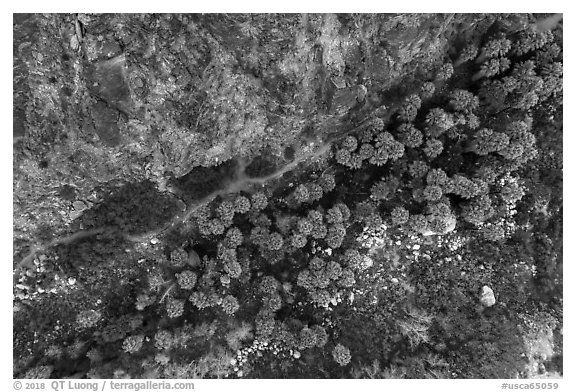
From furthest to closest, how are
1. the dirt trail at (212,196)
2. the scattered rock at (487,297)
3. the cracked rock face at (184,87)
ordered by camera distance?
the scattered rock at (487,297) → the dirt trail at (212,196) → the cracked rock face at (184,87)

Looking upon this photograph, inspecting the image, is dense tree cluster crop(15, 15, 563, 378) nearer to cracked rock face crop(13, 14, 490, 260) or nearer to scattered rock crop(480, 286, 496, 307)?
scattered rock crop(480, 286, 496, 307)

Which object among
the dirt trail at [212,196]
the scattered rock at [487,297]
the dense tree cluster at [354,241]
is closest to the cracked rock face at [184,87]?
the dense tree cluster at [354,241]

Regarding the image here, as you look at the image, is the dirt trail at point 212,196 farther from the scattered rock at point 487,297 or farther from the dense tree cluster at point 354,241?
the scattered rock at point 487,297

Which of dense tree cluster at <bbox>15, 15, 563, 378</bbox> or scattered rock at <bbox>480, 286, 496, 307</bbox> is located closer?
dense tree cluster at <bbox>15, 15, 563, 378</bbox>

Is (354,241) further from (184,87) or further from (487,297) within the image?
(184,87)

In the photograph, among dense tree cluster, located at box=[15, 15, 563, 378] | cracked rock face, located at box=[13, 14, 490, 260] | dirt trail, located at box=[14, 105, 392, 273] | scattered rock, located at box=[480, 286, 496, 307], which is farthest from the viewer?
scattered rock, located at box=[480, 286, 496, 307]

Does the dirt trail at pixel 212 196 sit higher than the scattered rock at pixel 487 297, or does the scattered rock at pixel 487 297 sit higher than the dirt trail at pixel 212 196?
the dirt trail at pixel 212 196

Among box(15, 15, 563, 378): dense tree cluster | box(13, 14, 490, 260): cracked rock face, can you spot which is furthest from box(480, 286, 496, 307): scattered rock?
box(13, 14, 490, 260): cracked rock face

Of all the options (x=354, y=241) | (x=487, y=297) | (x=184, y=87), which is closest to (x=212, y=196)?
(x=184, y=87)

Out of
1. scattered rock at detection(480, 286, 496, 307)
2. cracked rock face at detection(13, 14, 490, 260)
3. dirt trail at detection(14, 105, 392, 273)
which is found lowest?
scattered rock at detection(480, 286, 496, 307)

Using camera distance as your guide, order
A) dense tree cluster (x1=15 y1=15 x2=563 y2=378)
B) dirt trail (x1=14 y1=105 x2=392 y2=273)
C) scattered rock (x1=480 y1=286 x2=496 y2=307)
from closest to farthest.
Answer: dirt trail (x1=14 y1=105 x2=392 y2=273) < dense tree cluster (x1=15 y1=15 x2=563 y2=378) < scattered rock (x1=480 y1=286 x2=496 y2=307)
